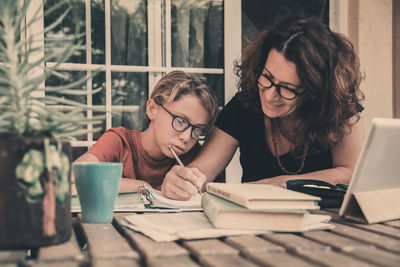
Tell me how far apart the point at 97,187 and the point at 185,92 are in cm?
100

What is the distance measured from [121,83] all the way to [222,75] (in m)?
0.67

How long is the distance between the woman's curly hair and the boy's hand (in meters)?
0.54

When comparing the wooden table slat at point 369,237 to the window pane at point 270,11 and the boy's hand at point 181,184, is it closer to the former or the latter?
the boy's hand at point 181,184

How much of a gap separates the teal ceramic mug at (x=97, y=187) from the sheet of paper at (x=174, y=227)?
56mm

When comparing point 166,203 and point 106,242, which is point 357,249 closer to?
point 106,242

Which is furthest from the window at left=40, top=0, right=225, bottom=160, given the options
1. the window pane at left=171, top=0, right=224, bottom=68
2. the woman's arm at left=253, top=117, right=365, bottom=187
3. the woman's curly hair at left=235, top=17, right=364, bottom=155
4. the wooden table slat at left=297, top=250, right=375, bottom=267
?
the wooden table slat at left=297, top=250, right=375, bottom=267

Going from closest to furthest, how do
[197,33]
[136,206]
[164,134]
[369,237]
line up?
[369,237] < [136,206] < [164,134] < [197,33]

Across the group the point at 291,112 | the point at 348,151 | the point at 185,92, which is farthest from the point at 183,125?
the point at 348,151

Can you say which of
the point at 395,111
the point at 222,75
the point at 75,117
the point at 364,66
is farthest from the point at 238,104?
the point at 395,111

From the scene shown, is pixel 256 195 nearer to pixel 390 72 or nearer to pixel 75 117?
pixel 75 117

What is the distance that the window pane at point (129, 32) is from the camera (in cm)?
262

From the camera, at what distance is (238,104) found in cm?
187

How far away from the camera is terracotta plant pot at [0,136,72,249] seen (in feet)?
2.20

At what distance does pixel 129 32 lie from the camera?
2.65 metres
